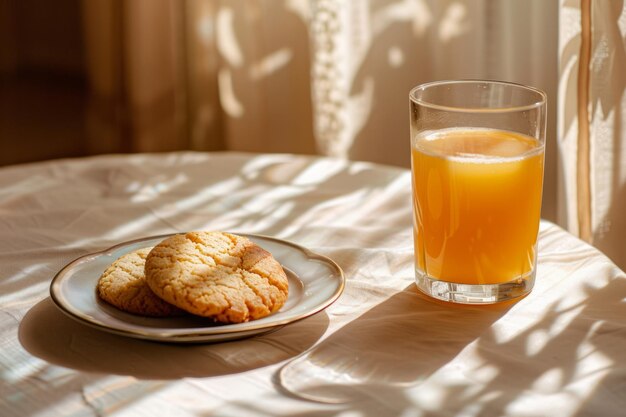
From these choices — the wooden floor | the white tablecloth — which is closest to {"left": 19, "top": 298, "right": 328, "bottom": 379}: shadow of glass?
the white tablecloth

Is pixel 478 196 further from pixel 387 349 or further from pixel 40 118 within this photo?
pixel 40 118

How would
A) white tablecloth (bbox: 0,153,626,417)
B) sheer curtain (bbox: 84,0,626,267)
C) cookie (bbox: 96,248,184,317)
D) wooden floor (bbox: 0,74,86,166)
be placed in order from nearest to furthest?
white tablecloth (bbox: 0,153,626,417) → cookie (bbox: 96,248,184,317) → sheer curtain (bbox: 84,0,626,267) → wooden floor (bbox: 0,74,86,166)

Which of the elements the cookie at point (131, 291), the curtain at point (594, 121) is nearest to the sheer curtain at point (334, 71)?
the curtain at point (594, 121)

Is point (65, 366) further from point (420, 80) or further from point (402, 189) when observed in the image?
point (420, 80)

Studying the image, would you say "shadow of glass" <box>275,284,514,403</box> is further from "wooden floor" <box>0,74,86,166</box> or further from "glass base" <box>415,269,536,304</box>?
"wooden floor" <box>0,74,86,166</box>

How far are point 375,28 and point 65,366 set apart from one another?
1.49 metres

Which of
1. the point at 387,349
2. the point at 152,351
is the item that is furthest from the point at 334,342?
the point at 152,351

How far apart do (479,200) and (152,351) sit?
33 centimetres

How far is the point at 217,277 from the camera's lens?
73 cm

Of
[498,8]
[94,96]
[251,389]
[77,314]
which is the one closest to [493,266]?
[251,389]

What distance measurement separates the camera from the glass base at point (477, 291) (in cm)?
79

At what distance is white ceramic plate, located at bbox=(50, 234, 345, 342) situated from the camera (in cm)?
67

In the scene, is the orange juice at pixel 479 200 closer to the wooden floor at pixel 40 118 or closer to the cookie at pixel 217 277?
the cookie at pixel 217 277

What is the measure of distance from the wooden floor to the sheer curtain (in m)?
0.25
